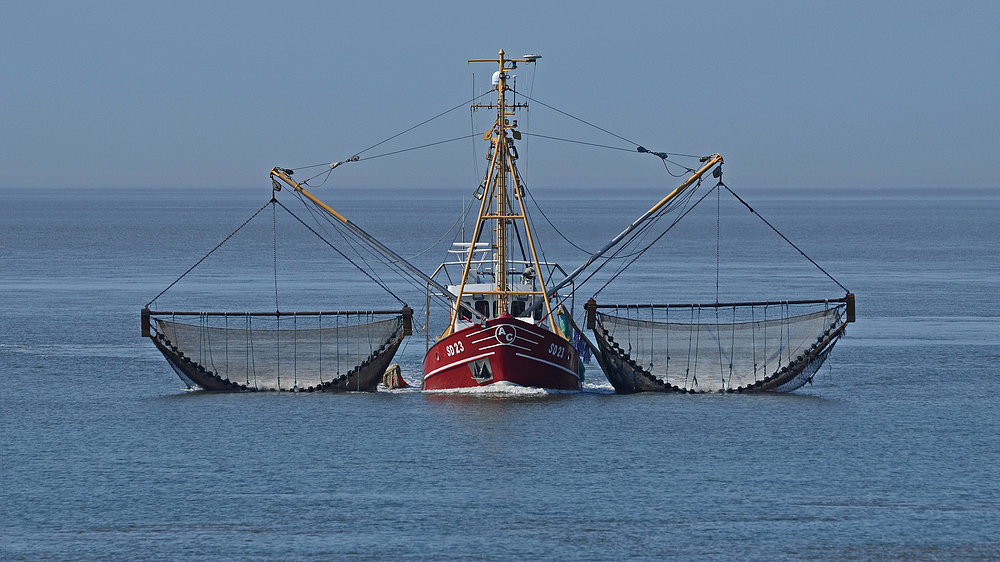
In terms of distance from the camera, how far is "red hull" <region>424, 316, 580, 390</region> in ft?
152

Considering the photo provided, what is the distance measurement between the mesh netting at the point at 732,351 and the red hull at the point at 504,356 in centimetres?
220

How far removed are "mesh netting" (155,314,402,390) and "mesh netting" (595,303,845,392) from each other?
9200mm

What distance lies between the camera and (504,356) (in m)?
46.7

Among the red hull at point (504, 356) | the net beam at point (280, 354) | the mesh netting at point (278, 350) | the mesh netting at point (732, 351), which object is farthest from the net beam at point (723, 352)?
the mesh netting at point (278, 350)

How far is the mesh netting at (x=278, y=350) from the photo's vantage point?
1966 inches

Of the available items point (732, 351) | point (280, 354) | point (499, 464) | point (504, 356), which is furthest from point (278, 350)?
point (732, 351)

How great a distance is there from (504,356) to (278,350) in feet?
33.6

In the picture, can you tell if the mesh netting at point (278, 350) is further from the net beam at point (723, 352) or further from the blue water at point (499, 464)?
the net beam at point (723, 352)

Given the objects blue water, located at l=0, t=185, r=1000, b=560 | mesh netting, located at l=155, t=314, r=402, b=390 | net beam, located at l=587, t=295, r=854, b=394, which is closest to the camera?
blue water, located at l=0, t=185, r=1000, b=560

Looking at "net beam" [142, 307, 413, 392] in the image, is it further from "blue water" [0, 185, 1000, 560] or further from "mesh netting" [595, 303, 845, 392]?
"mesh netting" [595, 303, 845, 392]

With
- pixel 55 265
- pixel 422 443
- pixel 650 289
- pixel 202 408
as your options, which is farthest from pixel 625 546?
pixel 55 265

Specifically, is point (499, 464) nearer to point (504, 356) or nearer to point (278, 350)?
point (504, 356)

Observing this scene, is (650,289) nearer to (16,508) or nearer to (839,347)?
(839,347)

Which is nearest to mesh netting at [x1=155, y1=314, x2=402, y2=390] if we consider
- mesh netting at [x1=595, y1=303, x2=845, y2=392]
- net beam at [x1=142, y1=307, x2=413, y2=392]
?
net beam at [x1=142, y1=307, x2=413, y2=392]
